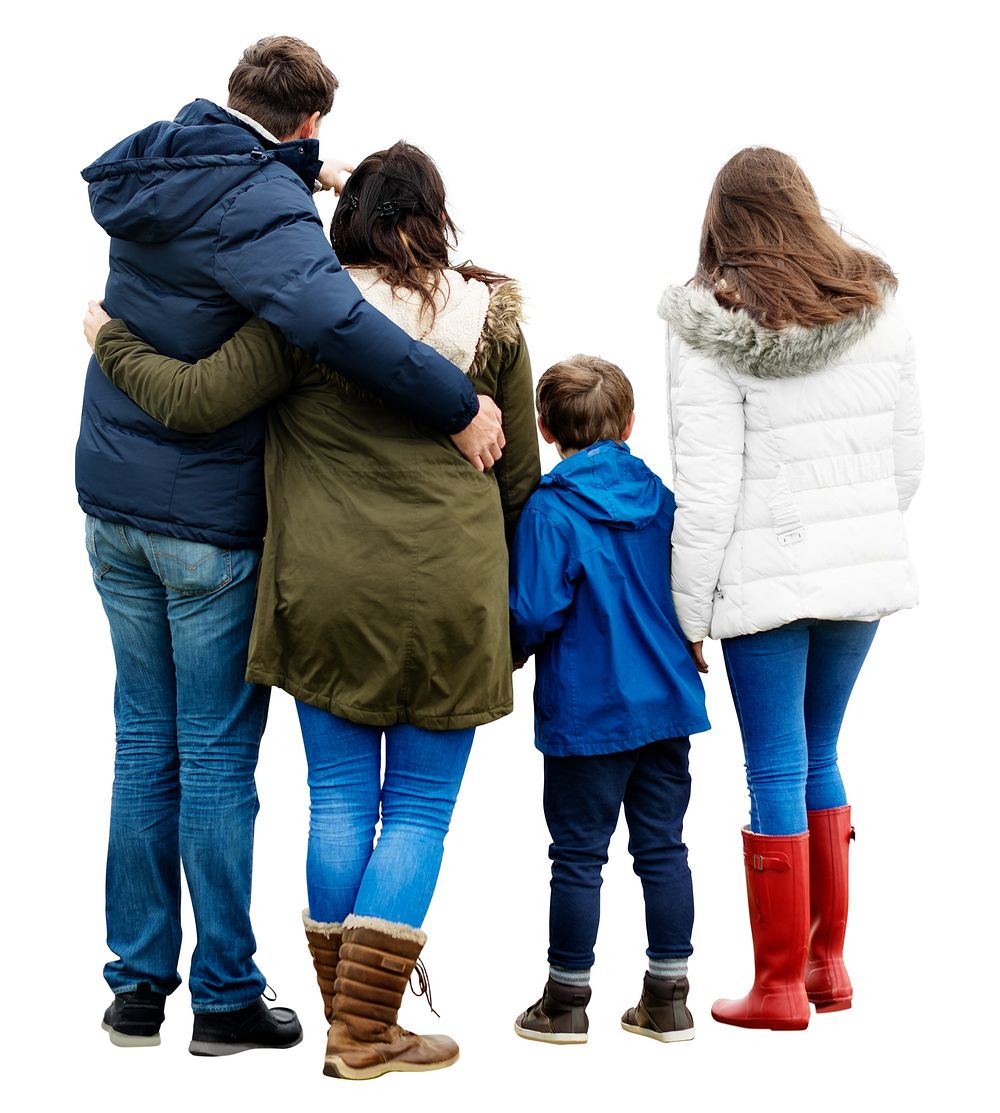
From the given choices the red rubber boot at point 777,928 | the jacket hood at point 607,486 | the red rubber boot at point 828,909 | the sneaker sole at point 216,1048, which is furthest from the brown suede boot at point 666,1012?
the jacket hood at point 607,486

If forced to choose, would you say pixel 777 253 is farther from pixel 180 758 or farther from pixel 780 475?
pixel 180 758

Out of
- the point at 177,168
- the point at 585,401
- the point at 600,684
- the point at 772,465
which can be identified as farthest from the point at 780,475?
the point at 177,168

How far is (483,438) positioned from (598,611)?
533 millimetres

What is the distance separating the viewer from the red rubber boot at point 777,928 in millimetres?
5137

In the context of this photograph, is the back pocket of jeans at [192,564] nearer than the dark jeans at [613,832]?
Yes

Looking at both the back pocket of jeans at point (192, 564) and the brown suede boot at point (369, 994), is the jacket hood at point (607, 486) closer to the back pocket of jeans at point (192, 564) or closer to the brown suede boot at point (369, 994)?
the back pocket of jeans at point (192, 564)

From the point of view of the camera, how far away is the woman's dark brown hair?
4840mm

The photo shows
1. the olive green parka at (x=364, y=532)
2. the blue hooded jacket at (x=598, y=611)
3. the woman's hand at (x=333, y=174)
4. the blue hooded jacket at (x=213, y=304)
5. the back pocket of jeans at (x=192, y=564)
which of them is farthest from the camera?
the woman's hand at (x=333, y=174)

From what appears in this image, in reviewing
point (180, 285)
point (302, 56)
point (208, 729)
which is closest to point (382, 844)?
point (208, 729)

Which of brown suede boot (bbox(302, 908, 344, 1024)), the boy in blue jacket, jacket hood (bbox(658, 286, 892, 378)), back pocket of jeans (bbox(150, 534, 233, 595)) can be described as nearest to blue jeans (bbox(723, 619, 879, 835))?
the boy in blue jacket

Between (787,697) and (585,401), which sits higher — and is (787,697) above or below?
below

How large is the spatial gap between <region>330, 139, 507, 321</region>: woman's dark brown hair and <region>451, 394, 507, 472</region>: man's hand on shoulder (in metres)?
0.28

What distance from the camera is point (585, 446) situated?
5.12 m

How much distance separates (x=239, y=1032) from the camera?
16.6 ft
